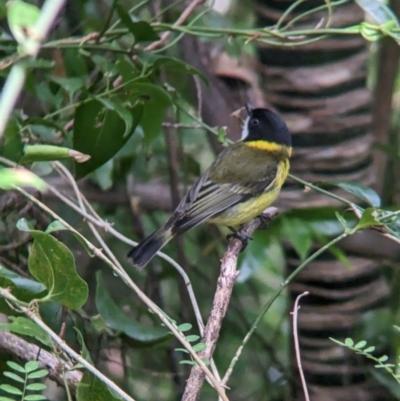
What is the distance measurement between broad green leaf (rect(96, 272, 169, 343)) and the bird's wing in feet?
2.45

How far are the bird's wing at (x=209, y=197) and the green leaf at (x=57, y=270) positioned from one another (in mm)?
1450

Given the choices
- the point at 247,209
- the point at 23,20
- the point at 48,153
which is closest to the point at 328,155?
the point at 247,209

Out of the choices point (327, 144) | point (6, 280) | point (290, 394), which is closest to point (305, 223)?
point (327, 144)

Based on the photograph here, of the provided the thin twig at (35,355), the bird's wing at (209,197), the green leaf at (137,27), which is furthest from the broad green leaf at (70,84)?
the bird's wing at (209,197)

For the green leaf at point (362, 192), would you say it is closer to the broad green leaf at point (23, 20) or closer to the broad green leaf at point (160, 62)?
the broad green leaf at point (160, 62)

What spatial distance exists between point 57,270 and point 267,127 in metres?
2.04

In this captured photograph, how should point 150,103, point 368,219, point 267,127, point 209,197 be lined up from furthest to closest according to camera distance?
point 267,127, point 209,197, point 150,103, point 368,219

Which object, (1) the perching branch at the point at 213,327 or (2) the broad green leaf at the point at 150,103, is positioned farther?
(2) the broad green leaf at the point at 150,103

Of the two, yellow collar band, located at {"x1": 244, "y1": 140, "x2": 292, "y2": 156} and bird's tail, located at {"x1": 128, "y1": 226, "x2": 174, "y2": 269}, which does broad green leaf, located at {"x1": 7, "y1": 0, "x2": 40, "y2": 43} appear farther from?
yellow collar band, located at {"x1": 244, "y1": 140, "x2": 292, "y2": 156}

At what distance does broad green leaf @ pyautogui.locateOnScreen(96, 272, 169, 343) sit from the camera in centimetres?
189

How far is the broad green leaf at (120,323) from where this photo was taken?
189cm

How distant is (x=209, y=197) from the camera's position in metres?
2.98

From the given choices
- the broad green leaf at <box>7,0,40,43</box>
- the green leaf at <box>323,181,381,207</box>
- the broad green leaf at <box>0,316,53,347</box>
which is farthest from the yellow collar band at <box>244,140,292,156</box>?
the broad green leaf at <box>7,0,40,43</box>

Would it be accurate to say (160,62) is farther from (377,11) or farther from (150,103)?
(377,11)
